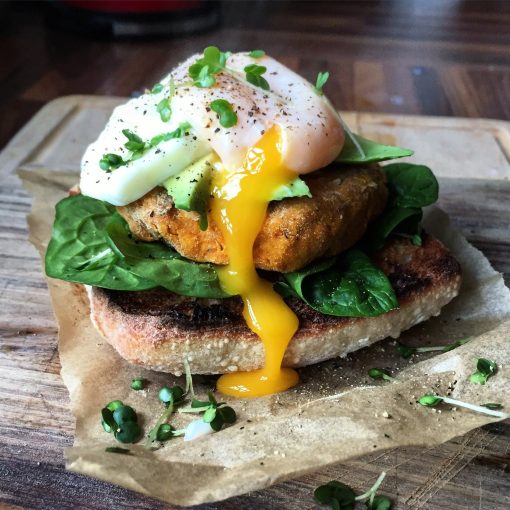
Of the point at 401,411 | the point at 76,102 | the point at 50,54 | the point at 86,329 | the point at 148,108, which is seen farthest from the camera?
the point at 50,54

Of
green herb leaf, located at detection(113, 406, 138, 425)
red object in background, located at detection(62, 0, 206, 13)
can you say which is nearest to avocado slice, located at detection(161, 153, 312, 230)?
green herb leaf, located at detection(113, 406, 138, 425)

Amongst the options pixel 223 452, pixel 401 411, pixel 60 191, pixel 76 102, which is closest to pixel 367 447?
pixel 401 411

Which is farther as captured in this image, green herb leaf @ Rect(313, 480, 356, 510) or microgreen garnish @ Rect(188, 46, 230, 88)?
microgreen garnish @ Rect(188, 46, 230, 88)

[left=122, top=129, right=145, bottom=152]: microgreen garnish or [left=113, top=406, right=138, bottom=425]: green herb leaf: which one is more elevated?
[left=122, top=129, right=145, bottom=152]: microgreen garnish

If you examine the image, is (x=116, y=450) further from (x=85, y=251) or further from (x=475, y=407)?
(x=475, y=407)

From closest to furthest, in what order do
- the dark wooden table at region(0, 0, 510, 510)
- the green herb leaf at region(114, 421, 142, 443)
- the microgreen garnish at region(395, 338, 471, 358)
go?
the dark wooden table at region(0, 0, 510, 510), the green herb leaf at region(114, 421, 142, 443), the microgreen garnish at region(395, 338, 471, 358)

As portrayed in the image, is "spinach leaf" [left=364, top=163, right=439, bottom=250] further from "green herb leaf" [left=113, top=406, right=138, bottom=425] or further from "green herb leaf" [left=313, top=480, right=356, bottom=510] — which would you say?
"green herb leaf" [left=113, top=406, right=138, bottom=425]

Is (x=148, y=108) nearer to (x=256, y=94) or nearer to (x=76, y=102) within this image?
(x=256, y=94)
